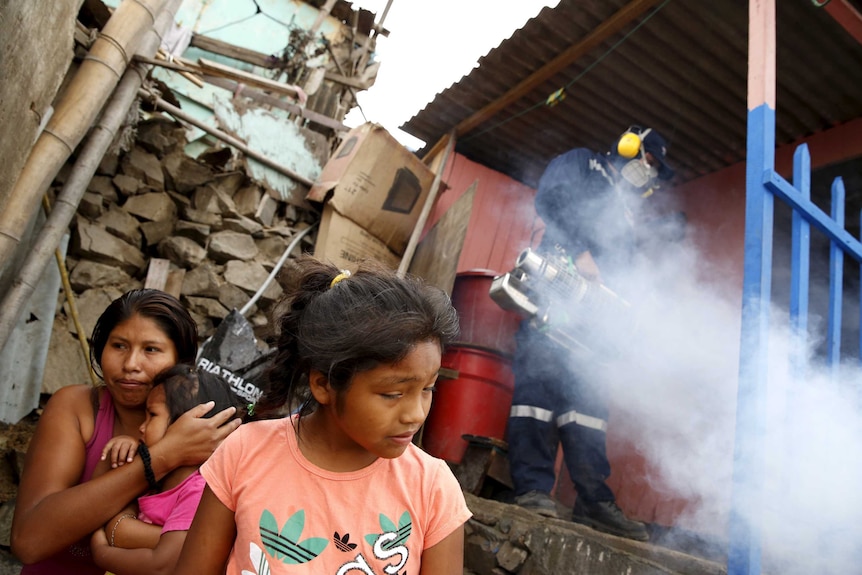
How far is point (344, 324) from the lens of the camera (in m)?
1.27

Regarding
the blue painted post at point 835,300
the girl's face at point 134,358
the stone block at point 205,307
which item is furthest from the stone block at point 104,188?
the blue painted post at point 835,300

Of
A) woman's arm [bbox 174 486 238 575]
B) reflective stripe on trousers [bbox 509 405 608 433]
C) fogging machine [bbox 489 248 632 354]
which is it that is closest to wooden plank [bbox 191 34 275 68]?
fogging machine [bbox 489 248 632 354]

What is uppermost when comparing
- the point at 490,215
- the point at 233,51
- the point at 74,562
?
the point at 233,51

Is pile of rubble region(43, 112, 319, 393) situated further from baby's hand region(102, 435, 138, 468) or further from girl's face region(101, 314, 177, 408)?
baby's hand region(102, 435, 138, 468)

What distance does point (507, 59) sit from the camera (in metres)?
4.15

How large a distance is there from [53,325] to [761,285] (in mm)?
4075

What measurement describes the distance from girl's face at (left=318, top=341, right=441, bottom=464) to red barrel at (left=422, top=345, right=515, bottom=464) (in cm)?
254

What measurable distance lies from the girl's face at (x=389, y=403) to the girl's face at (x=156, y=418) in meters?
0.77

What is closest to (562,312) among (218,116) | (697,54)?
(697,54)

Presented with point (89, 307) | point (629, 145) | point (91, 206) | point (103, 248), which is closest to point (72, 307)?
point (89, 307)

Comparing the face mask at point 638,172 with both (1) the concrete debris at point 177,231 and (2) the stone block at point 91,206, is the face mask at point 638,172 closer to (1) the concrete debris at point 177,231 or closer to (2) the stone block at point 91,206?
(1) the concrete debris at point 177,231

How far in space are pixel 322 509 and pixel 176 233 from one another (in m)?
4.01

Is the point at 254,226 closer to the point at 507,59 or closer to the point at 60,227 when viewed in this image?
the point at 60,227

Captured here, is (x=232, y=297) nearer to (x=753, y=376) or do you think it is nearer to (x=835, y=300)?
(x=753, y=376)
